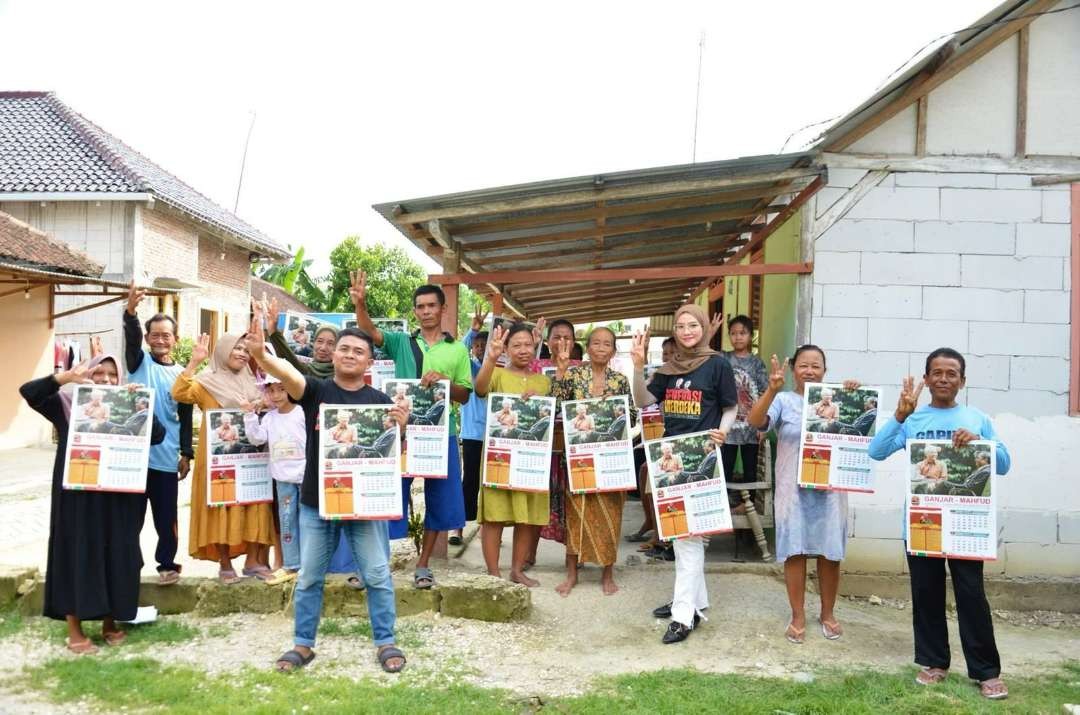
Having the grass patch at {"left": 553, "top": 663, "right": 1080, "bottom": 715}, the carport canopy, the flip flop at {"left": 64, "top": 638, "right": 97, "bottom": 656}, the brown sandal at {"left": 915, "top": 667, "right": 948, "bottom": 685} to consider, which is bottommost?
the flip flop at {"left": 64, "top": 638, "right": 97, "bottom": 656}

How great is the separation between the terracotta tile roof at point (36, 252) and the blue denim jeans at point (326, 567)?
919 centimetres

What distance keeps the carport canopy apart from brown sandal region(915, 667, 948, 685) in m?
2.82

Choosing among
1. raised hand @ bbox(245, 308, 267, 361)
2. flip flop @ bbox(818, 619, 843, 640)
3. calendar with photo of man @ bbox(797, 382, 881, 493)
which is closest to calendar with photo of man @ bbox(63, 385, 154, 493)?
raised hand @ bbox(245, 308, 267, 361)

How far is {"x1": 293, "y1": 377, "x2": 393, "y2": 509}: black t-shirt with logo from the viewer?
4215 millimetres

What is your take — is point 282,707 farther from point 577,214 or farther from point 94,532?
point 577,214

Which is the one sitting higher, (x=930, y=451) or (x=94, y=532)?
(x=930, y=451)

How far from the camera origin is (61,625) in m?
4.93

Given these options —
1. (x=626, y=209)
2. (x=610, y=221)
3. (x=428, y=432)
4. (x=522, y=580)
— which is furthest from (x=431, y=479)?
(x=610, y=221)

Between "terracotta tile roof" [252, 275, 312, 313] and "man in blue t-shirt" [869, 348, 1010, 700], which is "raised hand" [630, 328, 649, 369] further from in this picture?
"terracotta tile roof" [252, 275, 312, 313]

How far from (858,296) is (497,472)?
2888mm

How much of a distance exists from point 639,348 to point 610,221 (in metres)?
2.74

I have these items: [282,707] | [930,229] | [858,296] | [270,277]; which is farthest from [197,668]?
[270,277]

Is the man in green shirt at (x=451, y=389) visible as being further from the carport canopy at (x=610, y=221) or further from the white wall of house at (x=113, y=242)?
the white wall of house at (x=113, y=242)

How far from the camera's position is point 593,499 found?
5.50m
